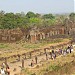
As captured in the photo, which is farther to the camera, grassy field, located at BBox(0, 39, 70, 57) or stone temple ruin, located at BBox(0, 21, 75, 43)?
stone temple ruin, located at BBox(0, 21, 75, 43)

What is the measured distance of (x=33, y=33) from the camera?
56062 millimetres

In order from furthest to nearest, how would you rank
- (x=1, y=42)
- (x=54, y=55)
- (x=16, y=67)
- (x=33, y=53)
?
(x=1, y=42) < (x=33, y=53) < (x=54, y=55) < (x=16, y=67)

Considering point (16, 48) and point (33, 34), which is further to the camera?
point (33, 34)

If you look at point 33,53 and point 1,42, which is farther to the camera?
point 1,42

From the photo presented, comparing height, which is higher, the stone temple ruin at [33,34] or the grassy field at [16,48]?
the stone temple ruin at [33,34]

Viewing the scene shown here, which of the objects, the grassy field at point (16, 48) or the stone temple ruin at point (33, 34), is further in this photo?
the stone temple ruin at point (33, 34)

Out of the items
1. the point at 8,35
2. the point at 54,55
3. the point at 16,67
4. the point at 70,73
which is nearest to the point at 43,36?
the point at 8,35

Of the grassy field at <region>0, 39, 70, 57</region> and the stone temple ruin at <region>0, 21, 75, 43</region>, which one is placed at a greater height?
the stone temple ruin at <region>0, 21, 75, 43</region>

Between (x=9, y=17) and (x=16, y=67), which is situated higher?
(x=9, y=17)

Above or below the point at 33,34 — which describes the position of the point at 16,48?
below

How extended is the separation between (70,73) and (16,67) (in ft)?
23.5

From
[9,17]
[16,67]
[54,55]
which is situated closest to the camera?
[16,67]

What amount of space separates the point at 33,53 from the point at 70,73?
15354mm

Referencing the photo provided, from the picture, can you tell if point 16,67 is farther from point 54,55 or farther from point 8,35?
point 8,35
